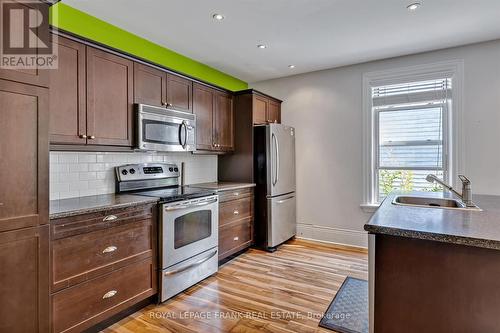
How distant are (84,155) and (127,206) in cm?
79

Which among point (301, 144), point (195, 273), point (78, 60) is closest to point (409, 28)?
point (301, 144)

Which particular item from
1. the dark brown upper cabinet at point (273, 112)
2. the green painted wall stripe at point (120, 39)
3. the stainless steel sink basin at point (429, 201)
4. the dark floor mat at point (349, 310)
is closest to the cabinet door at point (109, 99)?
the green painted wall stripe at point (120, 39)

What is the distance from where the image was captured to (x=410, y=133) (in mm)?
3646

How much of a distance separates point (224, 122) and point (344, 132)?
176cm

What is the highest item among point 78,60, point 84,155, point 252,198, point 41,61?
point 78,60

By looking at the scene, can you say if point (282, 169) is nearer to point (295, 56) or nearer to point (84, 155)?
point (295, 56)

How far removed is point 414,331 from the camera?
141 centimetres

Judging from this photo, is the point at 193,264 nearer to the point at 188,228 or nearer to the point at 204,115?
the point at 188,228

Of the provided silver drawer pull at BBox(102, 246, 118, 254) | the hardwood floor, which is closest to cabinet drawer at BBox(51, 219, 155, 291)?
silver drawer pull at BBox(102, 246, 118, 254)

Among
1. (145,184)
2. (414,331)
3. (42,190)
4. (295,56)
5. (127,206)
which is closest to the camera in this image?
(414,331)

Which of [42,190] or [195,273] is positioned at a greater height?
[42,190]

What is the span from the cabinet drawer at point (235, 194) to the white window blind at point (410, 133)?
1.80 meters

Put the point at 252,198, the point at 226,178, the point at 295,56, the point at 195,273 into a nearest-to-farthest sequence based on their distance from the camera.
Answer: the point at 195,273, the point at 295,56, the point at 252,198, the point at 226,178

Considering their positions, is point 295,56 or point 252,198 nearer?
point 295,56
